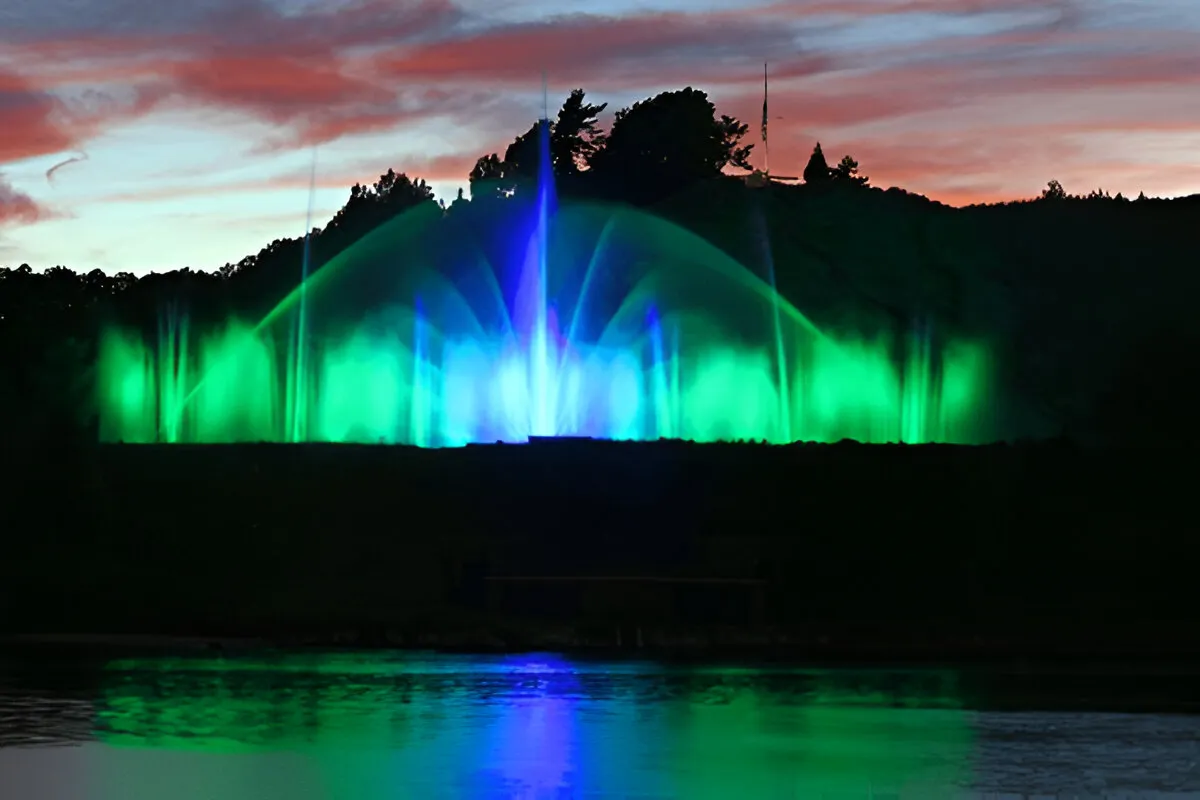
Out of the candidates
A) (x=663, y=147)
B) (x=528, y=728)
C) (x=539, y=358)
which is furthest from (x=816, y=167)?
(x=528, y=728)

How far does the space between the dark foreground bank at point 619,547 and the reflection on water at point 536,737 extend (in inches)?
173

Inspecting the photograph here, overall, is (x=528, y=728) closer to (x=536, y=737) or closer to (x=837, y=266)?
(x=536, y=737)

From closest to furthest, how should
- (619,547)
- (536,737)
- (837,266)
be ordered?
(536,737) < (619,547) < (837,266)

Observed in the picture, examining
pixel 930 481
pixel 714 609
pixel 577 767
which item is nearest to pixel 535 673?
pixel 714 609

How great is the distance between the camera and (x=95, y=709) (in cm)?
1986

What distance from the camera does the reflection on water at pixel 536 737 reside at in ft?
50.4

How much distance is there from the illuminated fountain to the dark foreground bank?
28.5ft

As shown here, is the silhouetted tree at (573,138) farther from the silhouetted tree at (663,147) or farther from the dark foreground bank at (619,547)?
the dark foreground bank at (619,547)

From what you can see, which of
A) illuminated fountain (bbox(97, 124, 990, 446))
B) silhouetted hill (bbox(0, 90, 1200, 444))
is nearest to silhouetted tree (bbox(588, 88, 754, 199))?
silhouetted hill (bbox(0, 90, 1200, 444))

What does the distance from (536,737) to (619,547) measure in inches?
587

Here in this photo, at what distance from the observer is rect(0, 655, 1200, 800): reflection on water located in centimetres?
1538

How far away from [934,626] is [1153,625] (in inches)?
129

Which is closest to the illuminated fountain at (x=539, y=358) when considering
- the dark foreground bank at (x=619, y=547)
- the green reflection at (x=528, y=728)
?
the dark foreground bank at (x=619, y=547)

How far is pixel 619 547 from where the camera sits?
32.8 m
